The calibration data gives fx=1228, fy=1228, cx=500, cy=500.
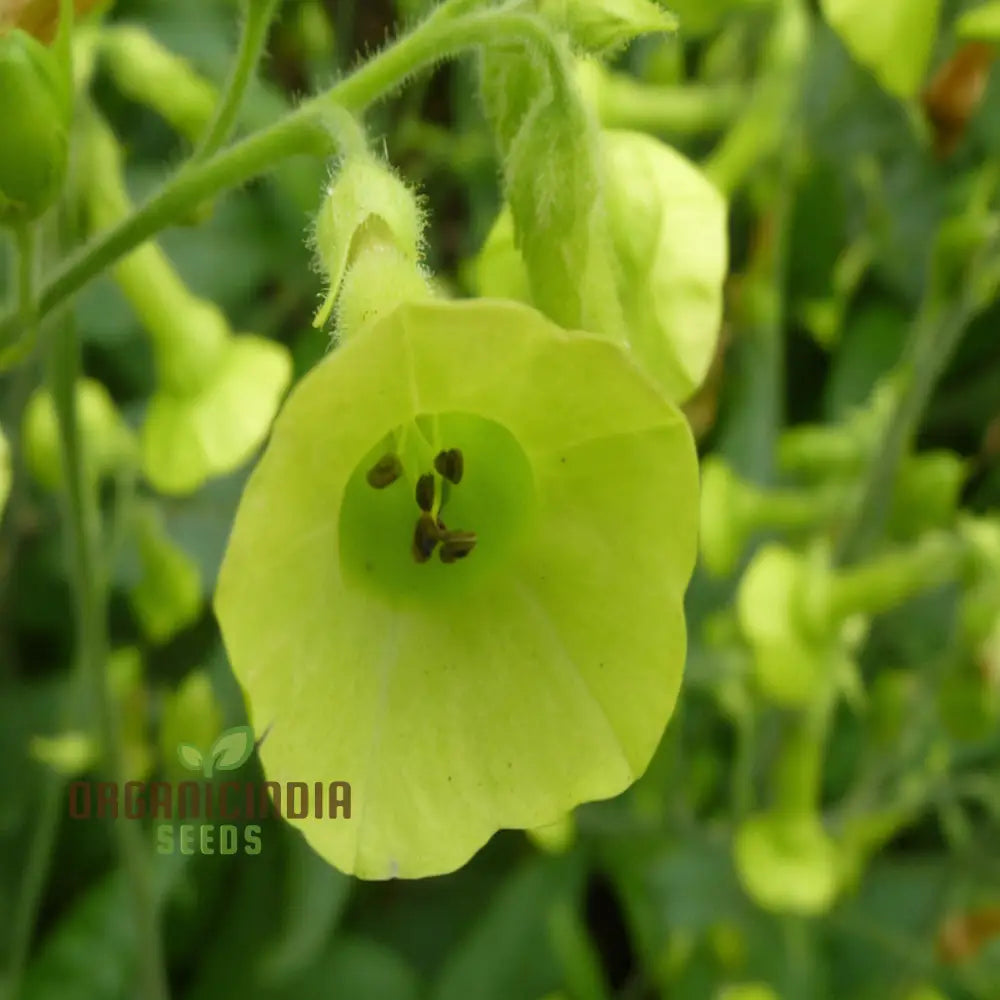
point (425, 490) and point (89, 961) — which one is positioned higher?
point (425, 490)

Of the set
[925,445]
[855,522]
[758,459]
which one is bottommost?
[925,445]

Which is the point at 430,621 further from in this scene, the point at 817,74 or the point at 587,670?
the point at 817,74

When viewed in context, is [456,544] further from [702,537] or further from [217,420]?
[702,537]

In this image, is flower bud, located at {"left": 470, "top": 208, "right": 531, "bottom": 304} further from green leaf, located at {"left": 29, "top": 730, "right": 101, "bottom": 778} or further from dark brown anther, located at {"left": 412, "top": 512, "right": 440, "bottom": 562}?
green leaf, located at {"left": 29, "top": 730, "right": 101, "bottom": 778}

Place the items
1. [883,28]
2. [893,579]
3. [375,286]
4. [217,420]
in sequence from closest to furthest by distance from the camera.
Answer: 1. [375,286]
2. [883,28]
3. [217,420]
4. [893,579]

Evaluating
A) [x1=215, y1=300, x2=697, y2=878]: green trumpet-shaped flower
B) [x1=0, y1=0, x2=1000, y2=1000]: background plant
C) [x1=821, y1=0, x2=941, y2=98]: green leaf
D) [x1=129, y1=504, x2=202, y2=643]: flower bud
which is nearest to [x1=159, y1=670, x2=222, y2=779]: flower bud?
[x1=0, y1=0, x2=1000, y2=1000]: background plant

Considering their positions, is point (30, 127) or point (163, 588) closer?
point (30, 127)

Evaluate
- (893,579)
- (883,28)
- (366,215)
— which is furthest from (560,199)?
(893,579)

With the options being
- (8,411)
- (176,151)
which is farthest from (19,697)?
(176,151)
